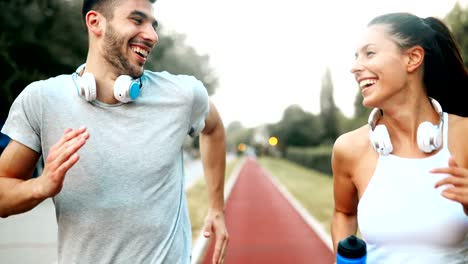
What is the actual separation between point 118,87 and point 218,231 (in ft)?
3.50

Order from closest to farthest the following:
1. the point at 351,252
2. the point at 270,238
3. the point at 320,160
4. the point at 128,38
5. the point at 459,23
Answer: the point at 351,252 → the point at 128,38 → the point at 270,238 → the point at 459,23 → the point at 320,160

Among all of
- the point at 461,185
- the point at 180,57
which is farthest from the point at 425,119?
the point at 180,57

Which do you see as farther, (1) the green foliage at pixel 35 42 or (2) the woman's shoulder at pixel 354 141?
(1) the green foliage at pixel 35 42

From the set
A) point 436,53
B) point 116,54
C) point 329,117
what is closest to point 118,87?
point 116,54

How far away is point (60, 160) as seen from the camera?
175 centimetres

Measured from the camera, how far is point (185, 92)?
238 centimetres

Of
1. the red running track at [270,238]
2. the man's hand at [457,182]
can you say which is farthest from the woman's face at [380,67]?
the red running track at [270,238]

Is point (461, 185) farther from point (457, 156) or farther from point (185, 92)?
point (185, 92)

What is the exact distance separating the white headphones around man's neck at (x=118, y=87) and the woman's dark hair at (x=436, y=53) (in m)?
1.15

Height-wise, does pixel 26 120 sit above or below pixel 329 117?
above

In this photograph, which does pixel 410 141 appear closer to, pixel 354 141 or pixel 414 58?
pixel 354 141

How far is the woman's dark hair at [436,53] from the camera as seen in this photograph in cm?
204

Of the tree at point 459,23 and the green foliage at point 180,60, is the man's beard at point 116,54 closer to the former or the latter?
the green foliage at point 180,60

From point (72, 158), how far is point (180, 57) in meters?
24.3
